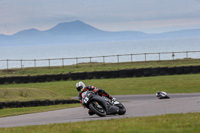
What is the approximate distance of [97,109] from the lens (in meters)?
13.3

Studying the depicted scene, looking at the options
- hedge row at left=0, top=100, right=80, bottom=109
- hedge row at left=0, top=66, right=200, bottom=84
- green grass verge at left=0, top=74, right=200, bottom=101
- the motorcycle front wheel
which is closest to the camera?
the motorcycle front wheel

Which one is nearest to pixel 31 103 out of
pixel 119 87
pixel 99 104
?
pixel 99 104

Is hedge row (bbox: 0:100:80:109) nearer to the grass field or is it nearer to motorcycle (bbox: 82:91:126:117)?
the grass field

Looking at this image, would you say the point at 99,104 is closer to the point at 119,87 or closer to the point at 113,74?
the point at 119,87

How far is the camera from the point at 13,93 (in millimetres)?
23062

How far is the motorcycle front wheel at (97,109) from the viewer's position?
516 inches

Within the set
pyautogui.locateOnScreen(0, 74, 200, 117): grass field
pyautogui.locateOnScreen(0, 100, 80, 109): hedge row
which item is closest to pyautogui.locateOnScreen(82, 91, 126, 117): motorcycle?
pyautogui.locateOnScreen(0, 100, 80, 109): hedge row

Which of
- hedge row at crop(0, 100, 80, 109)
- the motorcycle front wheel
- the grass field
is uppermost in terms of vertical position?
the motorcycle front wheel

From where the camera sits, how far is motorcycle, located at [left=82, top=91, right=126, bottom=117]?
13.1 meters

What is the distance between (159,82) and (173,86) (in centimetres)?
270

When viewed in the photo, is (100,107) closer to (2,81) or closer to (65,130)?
(65,130)

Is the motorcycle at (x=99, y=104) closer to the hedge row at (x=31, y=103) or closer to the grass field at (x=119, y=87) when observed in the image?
the hedge row at (x=31, y=103)

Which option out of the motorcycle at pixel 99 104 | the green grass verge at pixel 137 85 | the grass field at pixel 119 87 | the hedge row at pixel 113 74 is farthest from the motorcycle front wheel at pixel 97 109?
the hedge row at pixel 113 74

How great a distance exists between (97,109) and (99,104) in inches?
7.8
